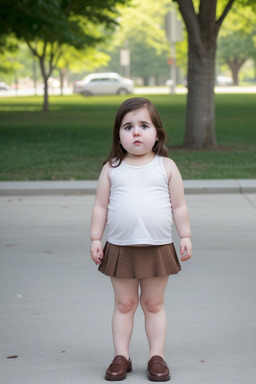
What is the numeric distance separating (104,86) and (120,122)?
6487cm

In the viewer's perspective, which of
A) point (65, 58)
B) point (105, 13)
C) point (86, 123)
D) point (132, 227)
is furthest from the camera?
point (65, 58)

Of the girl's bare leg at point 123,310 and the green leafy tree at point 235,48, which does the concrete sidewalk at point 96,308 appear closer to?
the girl's bare leg at point 123,310

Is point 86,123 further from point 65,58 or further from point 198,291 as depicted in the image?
point 65,58

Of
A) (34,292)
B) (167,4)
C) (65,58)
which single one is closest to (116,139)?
(34,292)

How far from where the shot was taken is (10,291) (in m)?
6.65

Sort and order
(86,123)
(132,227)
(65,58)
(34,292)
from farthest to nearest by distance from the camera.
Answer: (65,58), (86,123), (34,292), (132,227)

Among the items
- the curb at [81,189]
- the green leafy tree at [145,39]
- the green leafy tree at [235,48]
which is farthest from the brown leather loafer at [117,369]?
the green leafy tree at [145,39]

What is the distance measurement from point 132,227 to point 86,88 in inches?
2581

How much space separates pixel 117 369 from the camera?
4.48 metres

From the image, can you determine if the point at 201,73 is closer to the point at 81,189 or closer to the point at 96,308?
the point at 81,189

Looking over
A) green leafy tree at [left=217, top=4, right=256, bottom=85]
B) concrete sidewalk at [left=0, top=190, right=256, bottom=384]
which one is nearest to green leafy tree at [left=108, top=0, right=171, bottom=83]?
green leafy tree at [left=217, top=4, right=256, bottom=85]

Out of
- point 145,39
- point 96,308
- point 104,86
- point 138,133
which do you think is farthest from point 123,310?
point 145,39

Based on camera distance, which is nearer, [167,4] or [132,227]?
[132,227]

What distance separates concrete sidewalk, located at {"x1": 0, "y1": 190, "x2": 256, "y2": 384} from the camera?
473 centimetres
